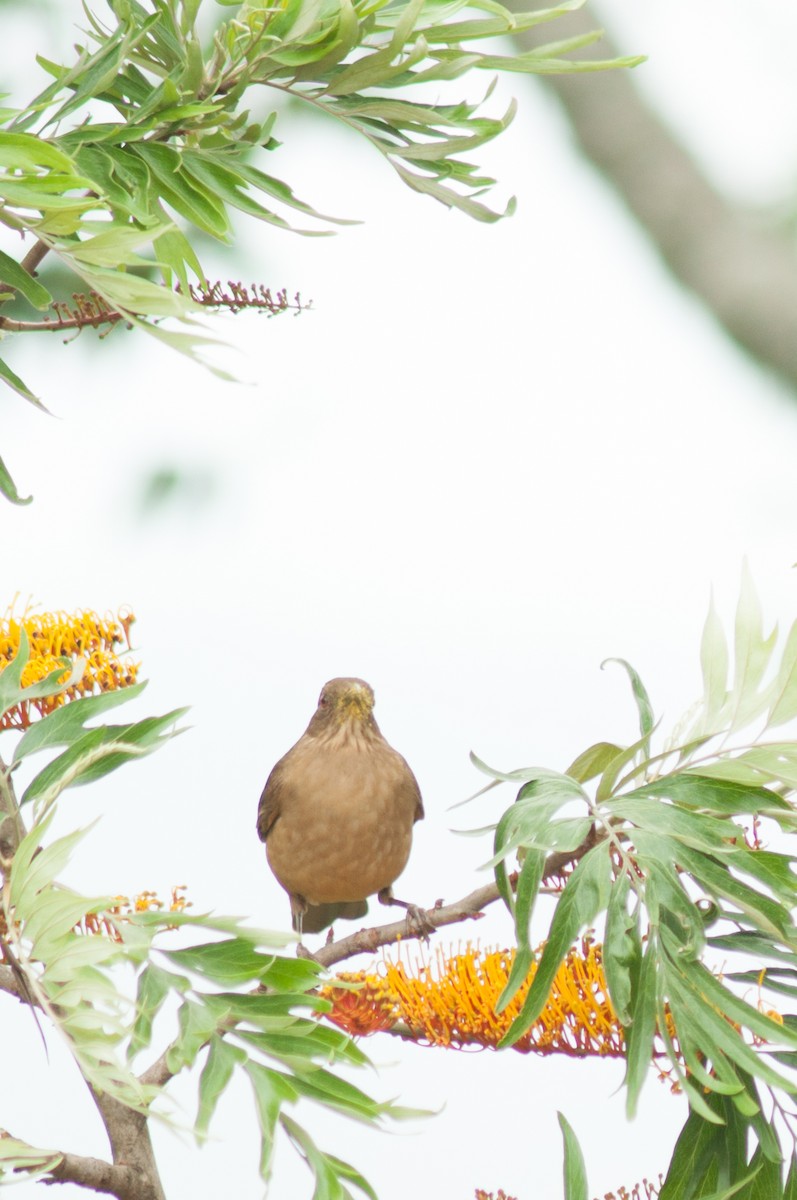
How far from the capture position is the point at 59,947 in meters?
0.73

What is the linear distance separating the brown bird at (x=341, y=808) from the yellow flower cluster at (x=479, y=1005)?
0.24m

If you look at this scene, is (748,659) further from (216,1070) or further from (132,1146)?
(132,1146)

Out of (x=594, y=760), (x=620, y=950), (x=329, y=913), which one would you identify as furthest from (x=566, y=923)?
(x=329, y=913)

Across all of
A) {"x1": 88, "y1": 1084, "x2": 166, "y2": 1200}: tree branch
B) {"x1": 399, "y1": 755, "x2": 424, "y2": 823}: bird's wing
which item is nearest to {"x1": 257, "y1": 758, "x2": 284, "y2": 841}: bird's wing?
{"x1": 399, "y1": 755, "x2": 424, "y2": 823}: bird's wing

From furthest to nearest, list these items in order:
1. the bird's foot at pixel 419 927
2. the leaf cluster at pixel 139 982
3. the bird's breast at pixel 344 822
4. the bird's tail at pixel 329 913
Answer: the bird's tail at pixel 329 913, the bird's breast at pixel 344 822, the bird's foot at pixel 419 927, the leaf cluster at pixel 139 982

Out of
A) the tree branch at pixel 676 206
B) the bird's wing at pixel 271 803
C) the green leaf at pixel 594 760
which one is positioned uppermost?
the tree branch at pixel 676 206

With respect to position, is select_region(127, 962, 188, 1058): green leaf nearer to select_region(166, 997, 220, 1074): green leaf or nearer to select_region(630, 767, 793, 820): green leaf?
select_region(166, 997, 220, 1074): green leaf

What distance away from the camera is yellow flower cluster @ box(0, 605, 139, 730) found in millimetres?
1117

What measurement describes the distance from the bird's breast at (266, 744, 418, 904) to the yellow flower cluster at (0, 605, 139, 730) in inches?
10.3

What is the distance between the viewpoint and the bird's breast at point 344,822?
1308 mm

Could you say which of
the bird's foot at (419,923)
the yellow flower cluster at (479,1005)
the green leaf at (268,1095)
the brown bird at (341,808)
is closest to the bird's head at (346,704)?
the brown bird at (341,808)

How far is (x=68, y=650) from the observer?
1.12m

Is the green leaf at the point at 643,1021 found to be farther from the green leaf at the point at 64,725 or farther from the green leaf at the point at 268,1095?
the green leaf at the point at 64,725

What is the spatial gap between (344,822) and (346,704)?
0.38ft
